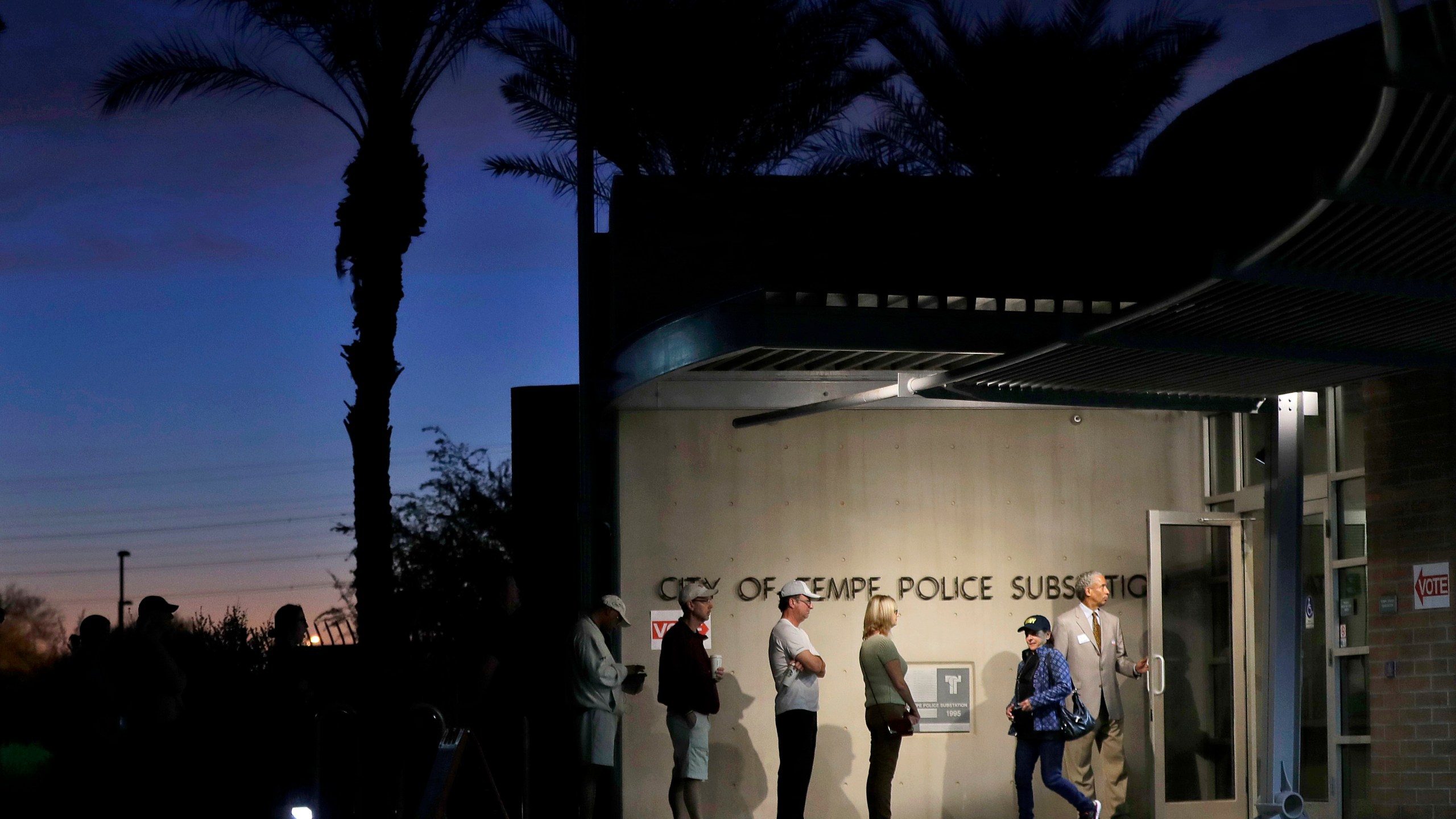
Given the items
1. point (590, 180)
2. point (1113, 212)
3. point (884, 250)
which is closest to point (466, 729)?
point (590, 180)

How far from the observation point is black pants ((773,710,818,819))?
446 inches

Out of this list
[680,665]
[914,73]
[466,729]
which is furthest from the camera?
[914,73]

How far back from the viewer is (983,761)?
44.2 feet

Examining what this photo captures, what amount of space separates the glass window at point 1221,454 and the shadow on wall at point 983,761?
102 inches

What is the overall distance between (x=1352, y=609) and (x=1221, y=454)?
100 inches

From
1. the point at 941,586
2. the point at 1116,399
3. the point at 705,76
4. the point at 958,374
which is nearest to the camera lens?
the point at 958,374

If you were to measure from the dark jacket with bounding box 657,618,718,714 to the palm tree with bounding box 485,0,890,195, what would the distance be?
11.4 meters

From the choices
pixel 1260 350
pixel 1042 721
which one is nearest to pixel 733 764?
pixel 1042 721

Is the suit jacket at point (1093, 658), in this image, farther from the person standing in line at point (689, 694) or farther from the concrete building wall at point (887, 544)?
the person standing in line at point (689, 694)

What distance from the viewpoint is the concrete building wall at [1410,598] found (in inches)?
414

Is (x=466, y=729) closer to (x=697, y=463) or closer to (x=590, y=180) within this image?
(x=697, y=463)

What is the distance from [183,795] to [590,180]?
21.3ft

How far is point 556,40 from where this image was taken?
23.0 m

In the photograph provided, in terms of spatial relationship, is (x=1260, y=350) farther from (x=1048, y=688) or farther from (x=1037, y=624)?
(x=1037, y=624)
